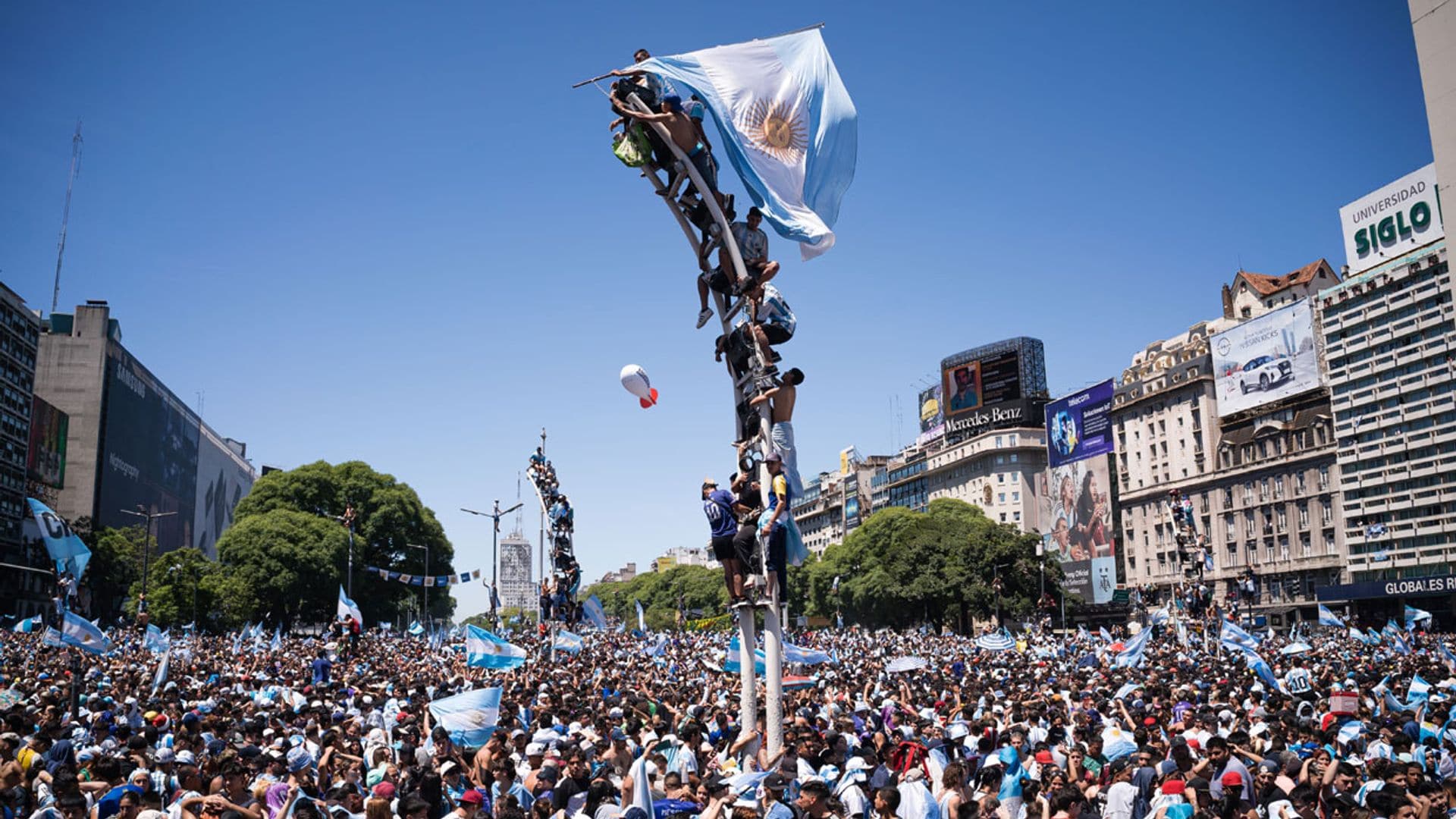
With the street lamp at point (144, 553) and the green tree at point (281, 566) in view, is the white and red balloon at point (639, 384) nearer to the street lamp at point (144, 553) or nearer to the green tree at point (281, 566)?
the street lamp at point (144, 553)

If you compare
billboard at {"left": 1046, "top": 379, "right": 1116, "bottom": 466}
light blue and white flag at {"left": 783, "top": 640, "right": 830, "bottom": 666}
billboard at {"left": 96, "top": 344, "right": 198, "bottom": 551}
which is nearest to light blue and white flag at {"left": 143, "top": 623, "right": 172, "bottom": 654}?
light blue and white flag at {"left": 783, "top": 640, "right": 830, "bottom": 666}

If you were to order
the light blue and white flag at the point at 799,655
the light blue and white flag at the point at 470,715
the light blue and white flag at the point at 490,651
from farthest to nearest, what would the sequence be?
the light blue and white flag at the point at 490,651 → the light blue and white flag at the point at 799,655 → the light blue and white flag at the point at 470,715

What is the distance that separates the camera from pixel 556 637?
3334cm

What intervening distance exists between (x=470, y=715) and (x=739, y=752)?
3612 mm

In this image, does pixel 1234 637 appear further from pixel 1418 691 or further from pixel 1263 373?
pixel 1263 373

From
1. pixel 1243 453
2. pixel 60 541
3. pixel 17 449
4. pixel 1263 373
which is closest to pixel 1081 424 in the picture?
pixel 1243 453

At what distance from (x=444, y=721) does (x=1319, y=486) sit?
8663 centimetres

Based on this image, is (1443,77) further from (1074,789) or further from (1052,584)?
(1052,584)

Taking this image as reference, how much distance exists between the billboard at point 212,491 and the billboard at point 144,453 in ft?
11.0

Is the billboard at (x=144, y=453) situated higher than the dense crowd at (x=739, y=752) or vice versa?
the billboard at (x=144, y=453)

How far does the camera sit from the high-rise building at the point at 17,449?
73.2m

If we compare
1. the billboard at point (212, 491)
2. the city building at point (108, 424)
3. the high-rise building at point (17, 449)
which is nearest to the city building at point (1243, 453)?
the high-rise building at point (17, 449)

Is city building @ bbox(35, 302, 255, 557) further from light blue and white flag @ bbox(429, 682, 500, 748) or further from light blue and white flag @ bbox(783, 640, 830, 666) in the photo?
light blue and white flag @ bbox(429, 682, 500, 748)

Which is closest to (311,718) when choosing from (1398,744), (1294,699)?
(1398,744)
